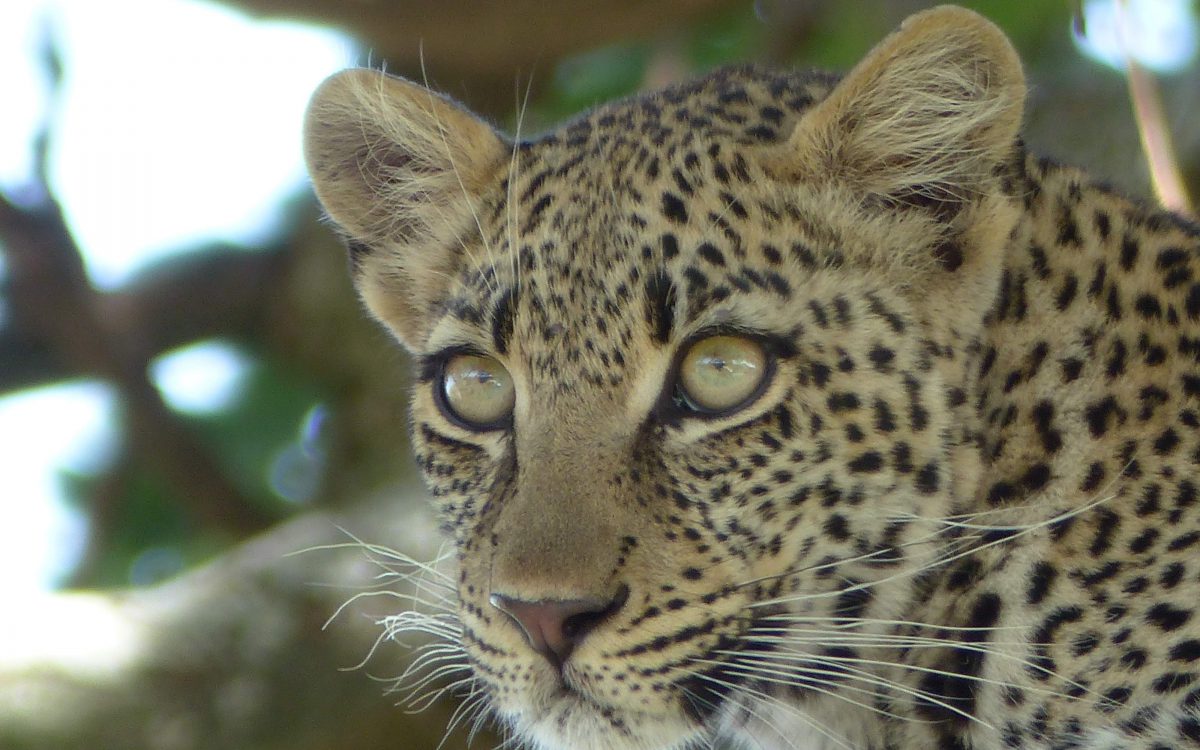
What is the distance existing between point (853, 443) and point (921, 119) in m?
1.02

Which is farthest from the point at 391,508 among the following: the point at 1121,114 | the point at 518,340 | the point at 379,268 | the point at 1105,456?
the point at 1121,114

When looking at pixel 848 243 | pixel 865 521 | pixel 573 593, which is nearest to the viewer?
pixel 573 593

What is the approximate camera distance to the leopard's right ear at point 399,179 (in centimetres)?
492

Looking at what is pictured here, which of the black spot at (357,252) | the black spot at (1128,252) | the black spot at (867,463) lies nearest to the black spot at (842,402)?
the black spot at (867,463)

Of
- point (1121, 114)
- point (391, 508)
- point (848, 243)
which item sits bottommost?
point (391, 508)

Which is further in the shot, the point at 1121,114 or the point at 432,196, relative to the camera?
the point at 1121,114

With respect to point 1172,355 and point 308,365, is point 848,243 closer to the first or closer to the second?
point 1172,355

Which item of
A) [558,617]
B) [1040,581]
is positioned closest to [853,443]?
[1040,581]

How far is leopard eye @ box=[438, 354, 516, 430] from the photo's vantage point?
4.41 metres

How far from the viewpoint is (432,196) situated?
5.11 m

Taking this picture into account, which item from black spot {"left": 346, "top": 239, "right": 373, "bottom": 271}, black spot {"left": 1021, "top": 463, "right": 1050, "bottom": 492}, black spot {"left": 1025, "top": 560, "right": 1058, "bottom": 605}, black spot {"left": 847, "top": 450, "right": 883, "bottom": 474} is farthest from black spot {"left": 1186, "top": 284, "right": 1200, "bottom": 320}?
black spot {"left": 346, "top": 239, "right": 373, "bottom": 271}

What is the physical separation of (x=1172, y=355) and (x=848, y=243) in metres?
0.93

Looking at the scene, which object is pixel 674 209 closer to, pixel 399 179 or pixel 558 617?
pixel 558 617

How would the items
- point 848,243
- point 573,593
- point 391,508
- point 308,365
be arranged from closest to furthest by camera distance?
point 573,593 → point 848,243 → point 391,508 → point 308,365
